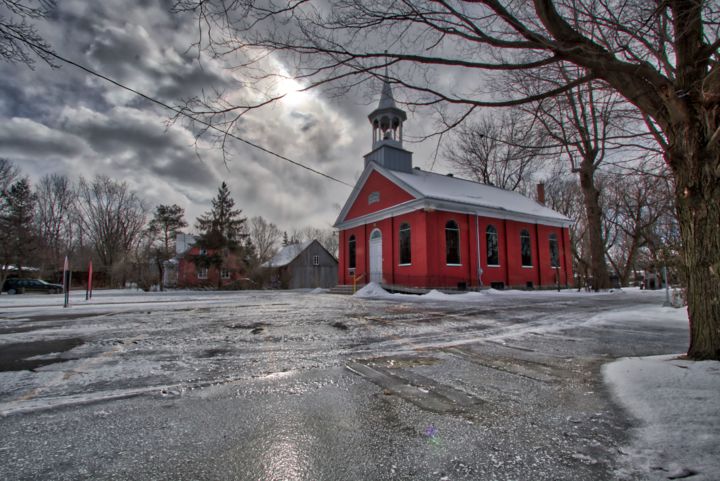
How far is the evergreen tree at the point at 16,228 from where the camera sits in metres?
24.3

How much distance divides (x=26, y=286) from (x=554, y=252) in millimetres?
38028

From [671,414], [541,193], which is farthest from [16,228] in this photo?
[541,193]

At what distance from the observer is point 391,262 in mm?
19625

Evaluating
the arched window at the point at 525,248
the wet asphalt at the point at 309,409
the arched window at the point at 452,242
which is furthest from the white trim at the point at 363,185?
the wet asphalt at the point at 309,409

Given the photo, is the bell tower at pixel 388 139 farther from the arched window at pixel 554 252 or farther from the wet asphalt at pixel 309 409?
the wet asphalt at pixel 309 409

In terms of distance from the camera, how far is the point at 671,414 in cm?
225

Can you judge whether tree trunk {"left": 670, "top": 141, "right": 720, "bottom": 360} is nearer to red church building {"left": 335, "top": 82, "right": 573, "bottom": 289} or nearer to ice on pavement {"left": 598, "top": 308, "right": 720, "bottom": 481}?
ice on pavement {"left": 598, "top": 308, "right": 720, "bottom": 481}

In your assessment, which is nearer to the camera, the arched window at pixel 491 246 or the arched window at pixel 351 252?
the arched window at pixel 491 246

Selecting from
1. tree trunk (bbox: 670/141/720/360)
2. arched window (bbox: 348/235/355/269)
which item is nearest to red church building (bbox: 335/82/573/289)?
arched window (bbox: 348/235/355/269)

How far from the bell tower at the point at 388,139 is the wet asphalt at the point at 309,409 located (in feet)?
58.2

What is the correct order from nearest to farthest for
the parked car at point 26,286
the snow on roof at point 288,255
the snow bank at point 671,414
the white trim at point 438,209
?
the snow bank at point 671,414
the white trim at point 438,209
the parked car at point 26,286
the snow on roof at point 288,255

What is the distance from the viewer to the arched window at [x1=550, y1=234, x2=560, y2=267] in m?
23.0

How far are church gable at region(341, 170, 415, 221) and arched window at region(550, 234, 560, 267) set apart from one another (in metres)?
11.2

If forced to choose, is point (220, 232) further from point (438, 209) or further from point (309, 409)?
point (309, 409)
